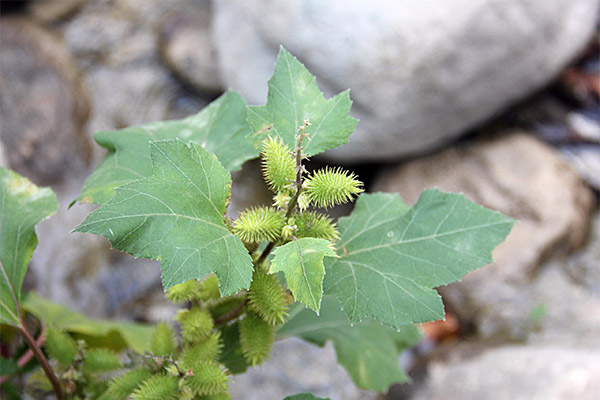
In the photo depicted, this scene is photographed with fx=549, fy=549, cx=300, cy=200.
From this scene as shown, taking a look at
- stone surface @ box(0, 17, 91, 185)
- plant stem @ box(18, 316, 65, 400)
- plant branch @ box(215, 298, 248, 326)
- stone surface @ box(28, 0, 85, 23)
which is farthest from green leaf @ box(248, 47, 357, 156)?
stone surface @ box(28, 0, 85, 23)

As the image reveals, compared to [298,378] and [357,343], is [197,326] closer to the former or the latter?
[357,343]

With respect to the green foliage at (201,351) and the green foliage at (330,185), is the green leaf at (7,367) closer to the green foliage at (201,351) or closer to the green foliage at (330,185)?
the green foliage at (201,351)

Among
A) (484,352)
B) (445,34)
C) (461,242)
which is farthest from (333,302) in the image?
(445,34)

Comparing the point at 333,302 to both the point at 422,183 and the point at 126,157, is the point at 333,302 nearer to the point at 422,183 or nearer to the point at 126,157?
the point at 126,157

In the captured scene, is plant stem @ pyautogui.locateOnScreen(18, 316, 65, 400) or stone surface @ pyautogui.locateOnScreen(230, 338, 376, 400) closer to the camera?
plant stem @ pyautogui.locateOnScreen(18, 316, 65, 400)

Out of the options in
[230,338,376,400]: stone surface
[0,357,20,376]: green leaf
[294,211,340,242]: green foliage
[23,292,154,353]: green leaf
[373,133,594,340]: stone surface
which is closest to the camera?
[294,211,340,242]: green foliage

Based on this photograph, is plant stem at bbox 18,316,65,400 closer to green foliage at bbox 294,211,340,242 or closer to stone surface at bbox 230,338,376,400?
green foliage at bbox 294,211,340,242

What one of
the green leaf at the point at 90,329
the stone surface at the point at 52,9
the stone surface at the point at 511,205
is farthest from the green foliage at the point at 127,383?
the stone surface at the point at 52,9
